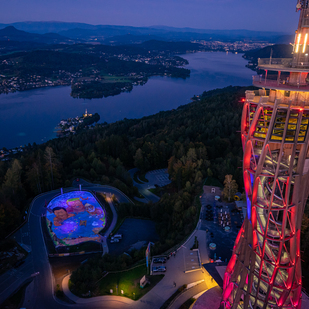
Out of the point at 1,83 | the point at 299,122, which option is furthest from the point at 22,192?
the point at 1,83

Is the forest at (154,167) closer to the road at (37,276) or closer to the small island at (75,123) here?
the road at (37,276)

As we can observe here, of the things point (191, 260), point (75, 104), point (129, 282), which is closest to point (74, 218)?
point (129, 282)

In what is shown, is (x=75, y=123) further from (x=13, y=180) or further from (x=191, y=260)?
(x=191, y=260)

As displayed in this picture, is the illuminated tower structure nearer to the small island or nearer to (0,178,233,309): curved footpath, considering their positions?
(0,178,233,309): curved footpath

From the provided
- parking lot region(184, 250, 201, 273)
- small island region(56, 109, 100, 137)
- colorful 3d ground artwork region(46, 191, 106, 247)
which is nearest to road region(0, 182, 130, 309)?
colorful 3d ground artwork region(46, 191, 106, 247)

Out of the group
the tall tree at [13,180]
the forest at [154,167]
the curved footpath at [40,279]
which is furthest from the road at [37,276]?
the tall tree at [13,180]
